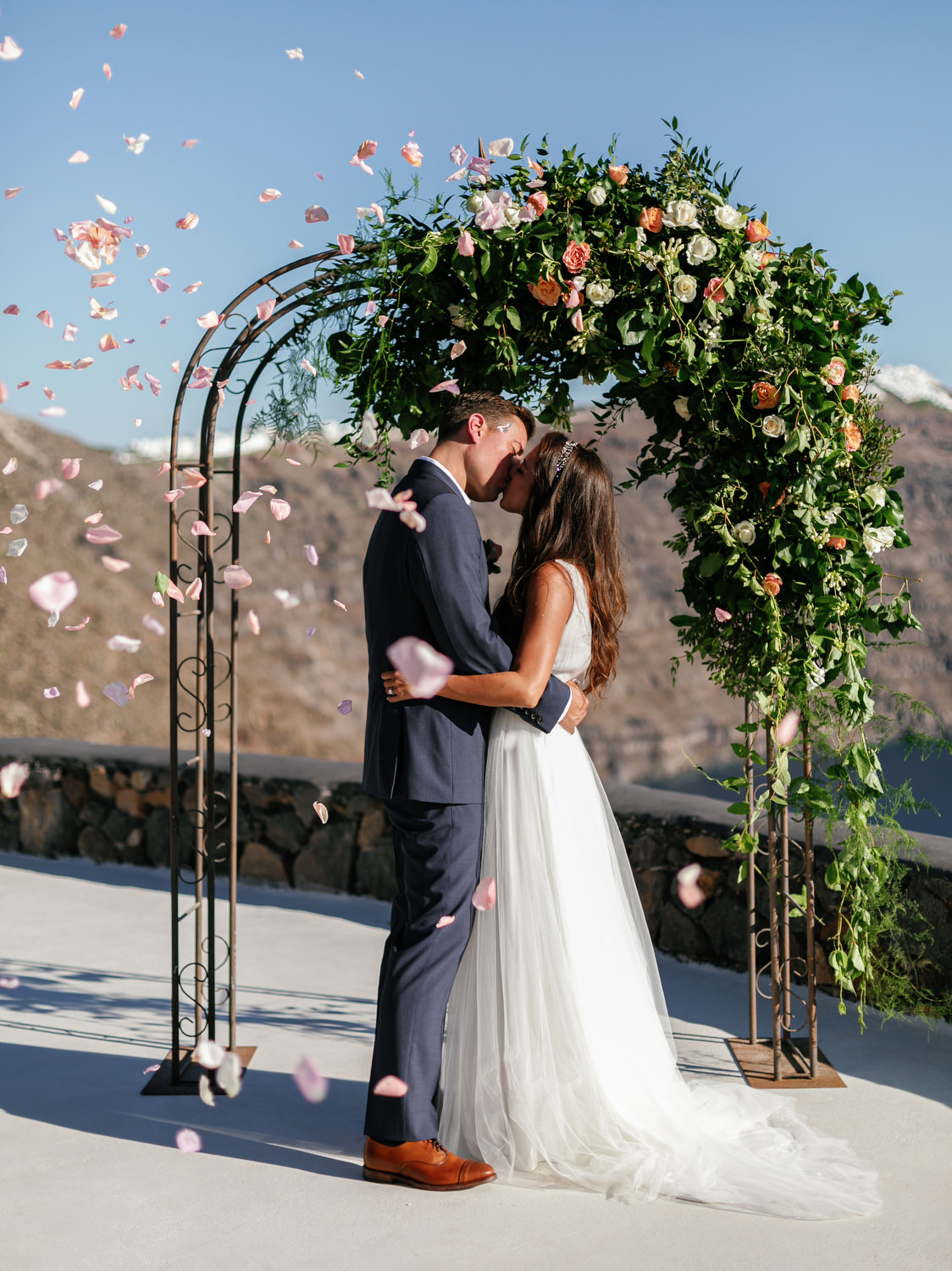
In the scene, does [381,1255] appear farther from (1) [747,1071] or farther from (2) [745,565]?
(2) [745,565]

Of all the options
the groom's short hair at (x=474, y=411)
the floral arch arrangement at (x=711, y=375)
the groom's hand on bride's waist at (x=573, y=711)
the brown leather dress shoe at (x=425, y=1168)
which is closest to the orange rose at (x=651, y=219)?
the floral arch arrangement at (x=711, y=375)

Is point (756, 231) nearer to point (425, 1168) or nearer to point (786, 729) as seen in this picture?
point (786, 729)

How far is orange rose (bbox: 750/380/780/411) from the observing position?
2561 mm

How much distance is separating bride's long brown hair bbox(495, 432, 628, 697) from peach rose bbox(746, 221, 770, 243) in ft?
2.32

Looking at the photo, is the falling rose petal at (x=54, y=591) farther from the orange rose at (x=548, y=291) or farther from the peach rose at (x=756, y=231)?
the peach rose at (x=756, y=231)

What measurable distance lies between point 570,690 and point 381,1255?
1138 mm

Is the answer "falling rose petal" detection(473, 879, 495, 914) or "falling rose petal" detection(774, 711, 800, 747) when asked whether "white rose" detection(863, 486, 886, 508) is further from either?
"falling rose petal" detection(473, 879, 495, 914)

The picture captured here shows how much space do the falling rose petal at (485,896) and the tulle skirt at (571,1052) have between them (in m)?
0.03

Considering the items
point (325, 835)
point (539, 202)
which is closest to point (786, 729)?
point (539, 202)

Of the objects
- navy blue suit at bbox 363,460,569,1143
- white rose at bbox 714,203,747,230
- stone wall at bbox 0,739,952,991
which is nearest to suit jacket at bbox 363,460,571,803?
navy blue suit at bbox 363,460,569,1143

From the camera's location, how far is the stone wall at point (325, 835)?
360 cm

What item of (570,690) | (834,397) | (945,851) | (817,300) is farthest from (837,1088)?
(817,300)

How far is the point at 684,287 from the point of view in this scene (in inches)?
99.4

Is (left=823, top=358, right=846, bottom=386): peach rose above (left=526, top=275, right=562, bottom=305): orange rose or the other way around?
the other way around
